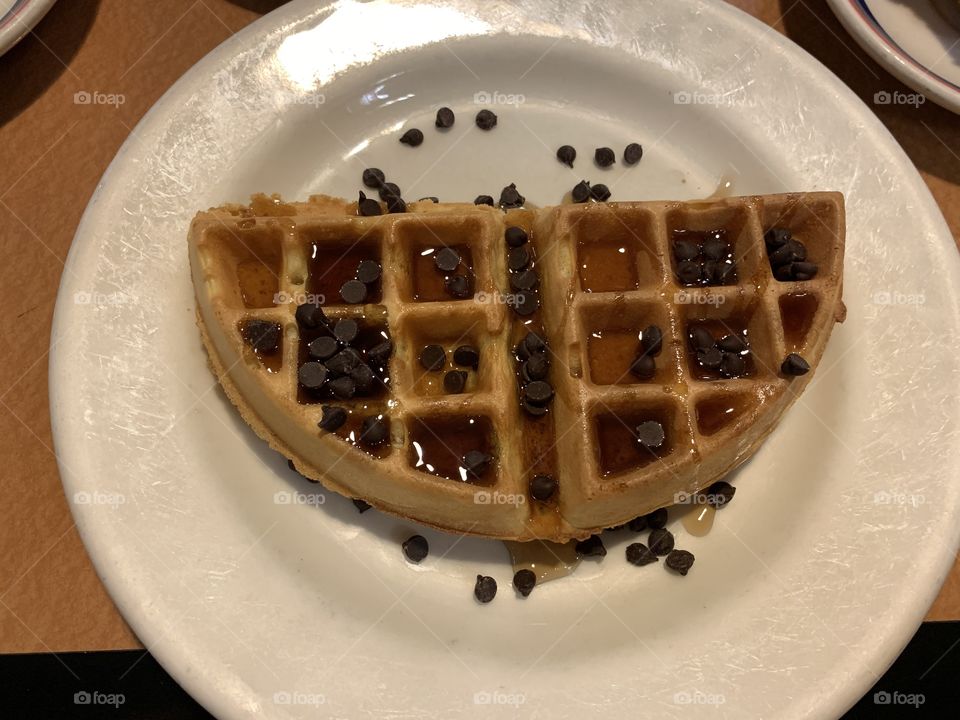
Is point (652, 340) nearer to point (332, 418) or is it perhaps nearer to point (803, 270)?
point (803, 270)

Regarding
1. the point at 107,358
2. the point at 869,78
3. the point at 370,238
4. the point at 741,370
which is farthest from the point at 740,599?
the point at 869,78

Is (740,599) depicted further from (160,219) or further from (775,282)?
(160,219)
